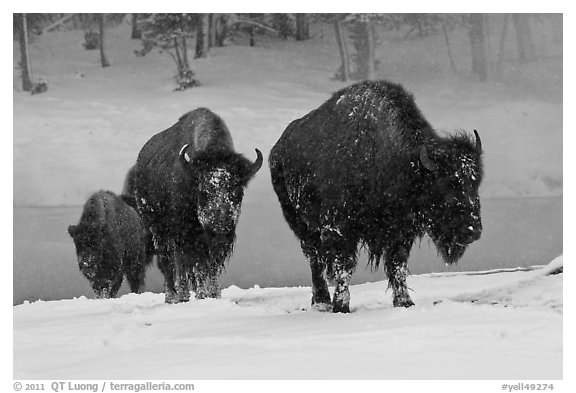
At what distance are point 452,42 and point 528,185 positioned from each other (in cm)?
147

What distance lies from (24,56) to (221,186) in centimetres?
221

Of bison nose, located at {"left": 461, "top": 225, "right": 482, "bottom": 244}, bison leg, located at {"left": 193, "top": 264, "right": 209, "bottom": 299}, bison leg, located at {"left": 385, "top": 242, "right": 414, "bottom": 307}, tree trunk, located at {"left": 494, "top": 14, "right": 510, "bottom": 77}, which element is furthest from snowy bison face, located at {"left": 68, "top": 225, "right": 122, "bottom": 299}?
tree trunk, located at {"left": 494, "top": 14, "right": 510, "bottom": 77}

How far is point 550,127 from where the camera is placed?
866 cm

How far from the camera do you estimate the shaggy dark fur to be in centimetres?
966

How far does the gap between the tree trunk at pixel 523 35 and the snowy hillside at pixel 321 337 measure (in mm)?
1890

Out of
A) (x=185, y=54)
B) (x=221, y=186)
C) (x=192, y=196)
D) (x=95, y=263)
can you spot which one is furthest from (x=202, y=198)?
(x=95, y=263)

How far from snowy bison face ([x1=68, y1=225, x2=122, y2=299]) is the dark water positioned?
1.88 feet

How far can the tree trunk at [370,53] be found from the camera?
28.4ft

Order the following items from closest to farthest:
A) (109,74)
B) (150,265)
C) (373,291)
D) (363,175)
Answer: (363,175) → (373,291) → (109,74) → (150,265)

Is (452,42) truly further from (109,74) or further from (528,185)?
(109,74)

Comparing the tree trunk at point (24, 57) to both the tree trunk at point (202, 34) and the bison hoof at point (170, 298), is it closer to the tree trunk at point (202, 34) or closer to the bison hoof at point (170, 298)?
the tree trunk at point (202, 34)

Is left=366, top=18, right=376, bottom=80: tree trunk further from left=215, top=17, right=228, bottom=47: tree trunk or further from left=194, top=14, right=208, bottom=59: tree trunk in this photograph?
left=194, top=14, right=208, bottom=59: tree trunk

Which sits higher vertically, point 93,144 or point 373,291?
point 93,144
